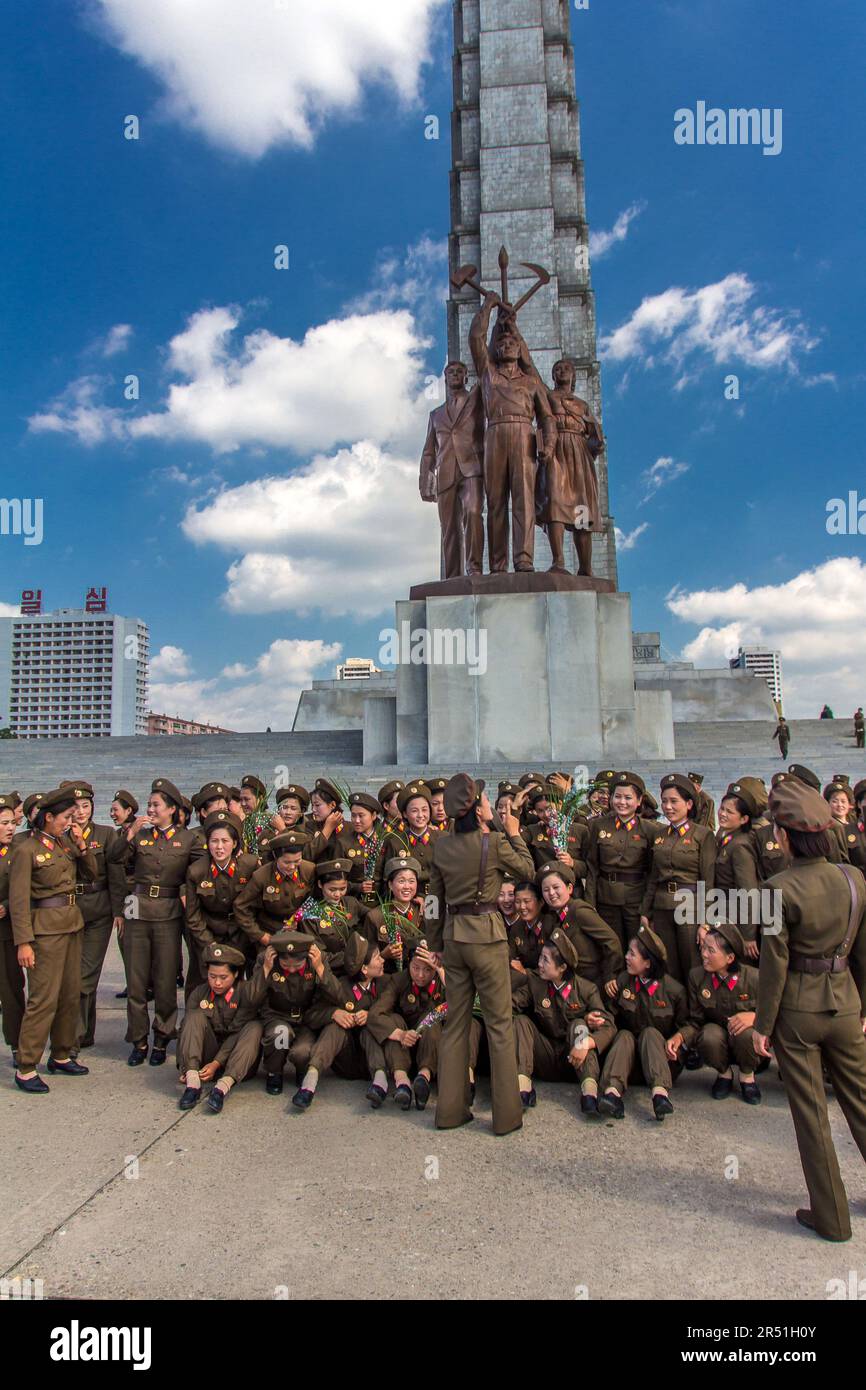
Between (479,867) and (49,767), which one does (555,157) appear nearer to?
(49,767)

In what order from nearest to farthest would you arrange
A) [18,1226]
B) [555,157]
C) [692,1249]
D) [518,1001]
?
[692,1249]
[18,1226]
[518,1001]
[555,157]

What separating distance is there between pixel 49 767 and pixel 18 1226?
1435cm

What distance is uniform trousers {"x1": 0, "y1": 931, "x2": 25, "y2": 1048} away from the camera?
588cm

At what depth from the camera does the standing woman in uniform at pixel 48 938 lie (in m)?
5.46

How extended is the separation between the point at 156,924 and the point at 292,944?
1.22m

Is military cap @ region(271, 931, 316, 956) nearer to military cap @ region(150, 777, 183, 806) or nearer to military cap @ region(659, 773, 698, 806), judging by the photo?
military cap @ region(150, 777, 183, 806)

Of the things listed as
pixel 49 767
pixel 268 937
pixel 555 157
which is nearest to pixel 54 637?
pixel 555 157

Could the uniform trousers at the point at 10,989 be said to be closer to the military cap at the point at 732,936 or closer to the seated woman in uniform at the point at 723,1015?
the seated woman in uniform at the point at 723,1015

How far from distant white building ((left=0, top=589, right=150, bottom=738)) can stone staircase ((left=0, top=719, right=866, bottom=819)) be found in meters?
105

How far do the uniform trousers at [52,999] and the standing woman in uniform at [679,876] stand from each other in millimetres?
3525

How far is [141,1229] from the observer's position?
3631mm

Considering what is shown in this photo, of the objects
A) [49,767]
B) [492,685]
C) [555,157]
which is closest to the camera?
[492,685]

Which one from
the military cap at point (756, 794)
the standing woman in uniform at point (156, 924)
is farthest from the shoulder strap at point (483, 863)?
the standing woman in uniform at point (156, 924)

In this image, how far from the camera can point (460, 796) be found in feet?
15.6
